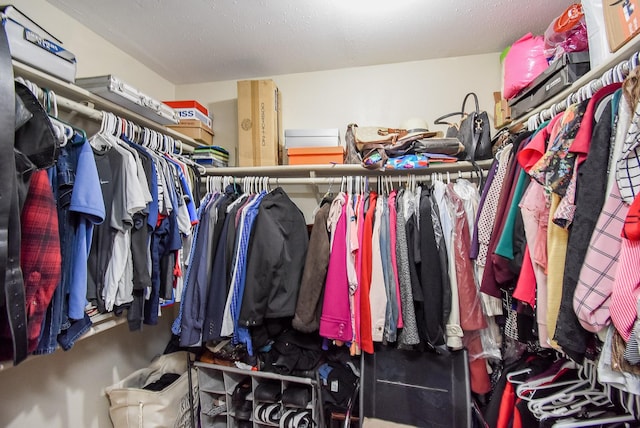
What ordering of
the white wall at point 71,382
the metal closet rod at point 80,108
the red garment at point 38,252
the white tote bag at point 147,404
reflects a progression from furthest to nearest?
the white tote bag at point 147,404, the white wall at point 71,382, the metal closet rod at point 80,108, the red garment at point 38,252

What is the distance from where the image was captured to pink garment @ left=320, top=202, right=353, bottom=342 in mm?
A: 1369

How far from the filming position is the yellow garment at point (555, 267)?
2.51ft

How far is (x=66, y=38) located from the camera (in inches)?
55.1

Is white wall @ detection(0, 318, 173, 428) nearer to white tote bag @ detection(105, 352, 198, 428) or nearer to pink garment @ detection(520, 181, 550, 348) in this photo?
white tote bag @ detection(105, 352, 198, 428)

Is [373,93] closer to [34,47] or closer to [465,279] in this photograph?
[465,279]

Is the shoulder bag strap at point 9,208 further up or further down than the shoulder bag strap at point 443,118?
further down

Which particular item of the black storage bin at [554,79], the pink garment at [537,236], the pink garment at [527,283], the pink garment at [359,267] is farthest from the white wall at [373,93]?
the pink garment at [527,283]

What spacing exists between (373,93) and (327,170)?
74 cm

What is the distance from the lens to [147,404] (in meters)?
1.44

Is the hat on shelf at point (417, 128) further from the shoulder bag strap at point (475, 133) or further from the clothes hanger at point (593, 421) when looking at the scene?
the clothes hanger at point (593, 421)

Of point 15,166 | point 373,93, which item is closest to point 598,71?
point 373,93

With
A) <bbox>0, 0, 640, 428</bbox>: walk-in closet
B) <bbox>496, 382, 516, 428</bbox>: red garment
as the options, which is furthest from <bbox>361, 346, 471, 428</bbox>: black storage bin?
<bbox>496, 382, 516, 428</bbox>: red garment

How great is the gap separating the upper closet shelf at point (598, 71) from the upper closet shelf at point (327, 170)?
390 mm

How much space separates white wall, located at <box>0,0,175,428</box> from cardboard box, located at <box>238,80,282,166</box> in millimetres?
762
